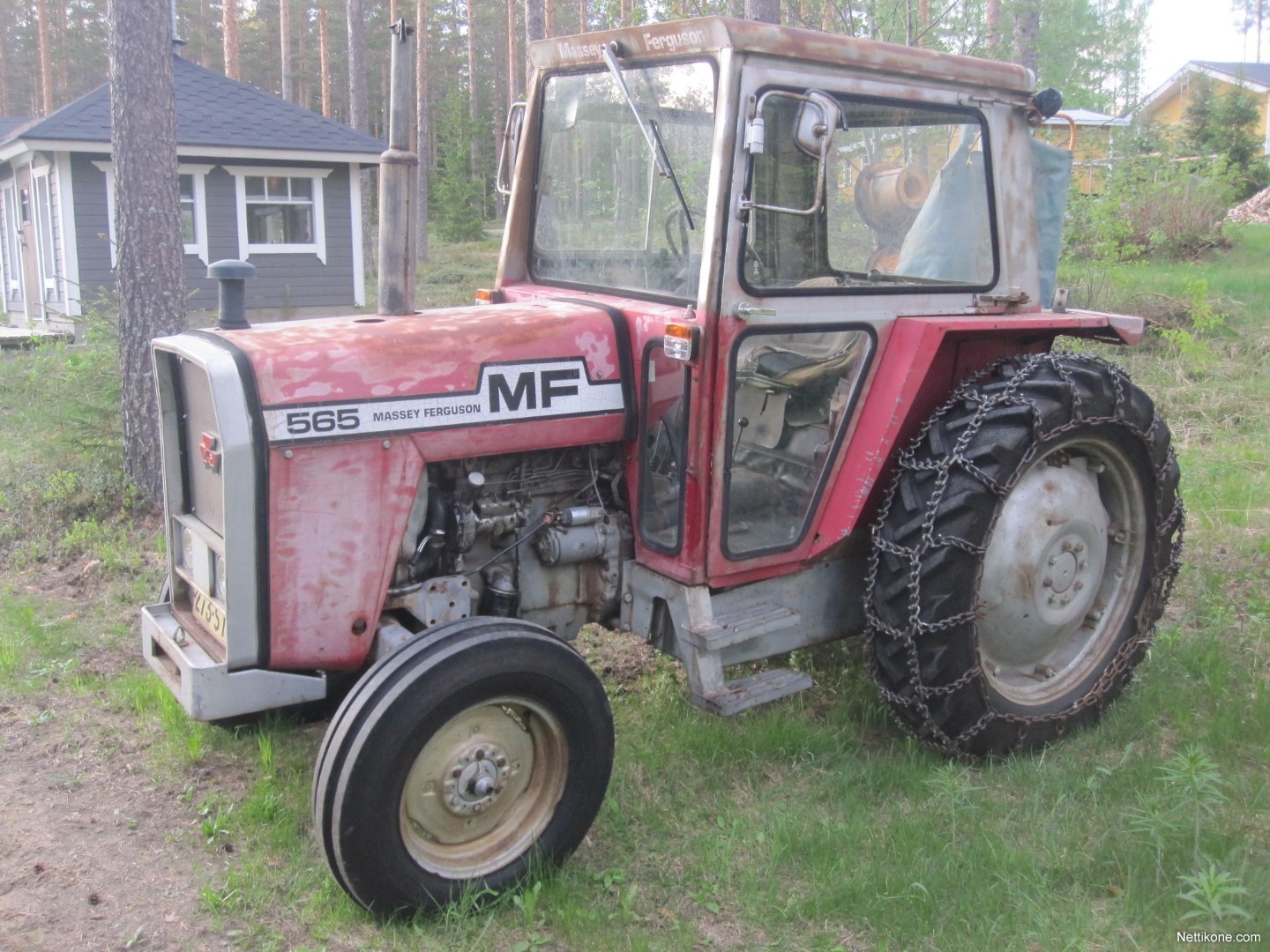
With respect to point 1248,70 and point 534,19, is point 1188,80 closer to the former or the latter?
point 1248,70

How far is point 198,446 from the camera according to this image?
11.3ft

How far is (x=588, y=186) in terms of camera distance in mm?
4031

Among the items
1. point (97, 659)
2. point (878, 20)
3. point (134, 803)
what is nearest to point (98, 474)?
point (97, 659)

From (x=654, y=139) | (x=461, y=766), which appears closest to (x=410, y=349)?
(x=654, y=139)

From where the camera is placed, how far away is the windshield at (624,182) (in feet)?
11.4

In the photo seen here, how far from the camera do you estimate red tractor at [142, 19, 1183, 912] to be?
3.06 m

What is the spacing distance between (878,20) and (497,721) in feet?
29.3

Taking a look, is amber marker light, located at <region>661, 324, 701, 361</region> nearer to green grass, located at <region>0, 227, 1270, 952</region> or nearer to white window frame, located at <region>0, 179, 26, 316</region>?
green grass, located at <region>0, 227, 1270, 952</region>

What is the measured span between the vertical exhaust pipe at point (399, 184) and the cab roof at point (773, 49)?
1.90 ft

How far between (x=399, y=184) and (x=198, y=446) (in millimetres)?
1012

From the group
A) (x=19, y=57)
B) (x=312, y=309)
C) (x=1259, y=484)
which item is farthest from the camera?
(x=19, y=57)

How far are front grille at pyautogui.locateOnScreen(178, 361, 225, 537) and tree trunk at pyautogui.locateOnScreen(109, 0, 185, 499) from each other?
3498 mm

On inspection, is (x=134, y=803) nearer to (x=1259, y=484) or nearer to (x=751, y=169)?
(x=751, y=169)

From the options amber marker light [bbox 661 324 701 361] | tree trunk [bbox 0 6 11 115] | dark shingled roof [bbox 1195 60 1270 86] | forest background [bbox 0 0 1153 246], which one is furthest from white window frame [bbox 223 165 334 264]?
dark shingled roof [bbox 1195 60 1270 86]
